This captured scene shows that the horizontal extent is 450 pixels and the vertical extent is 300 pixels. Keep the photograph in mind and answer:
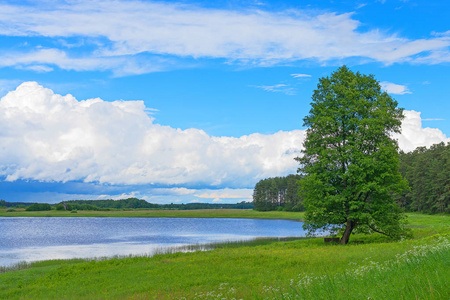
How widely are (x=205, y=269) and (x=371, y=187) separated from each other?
716 inches

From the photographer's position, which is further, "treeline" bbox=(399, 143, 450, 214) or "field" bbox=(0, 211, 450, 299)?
"treeline" bbox=(399, 143, 450, 214)

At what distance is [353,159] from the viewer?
3362cm

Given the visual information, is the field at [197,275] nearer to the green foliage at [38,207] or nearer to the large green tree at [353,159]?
the large green tree at [353,159]

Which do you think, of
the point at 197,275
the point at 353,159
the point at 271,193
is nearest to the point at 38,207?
the point at 271,193

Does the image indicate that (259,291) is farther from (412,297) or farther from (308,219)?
(308,219)

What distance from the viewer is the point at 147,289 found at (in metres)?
17.7

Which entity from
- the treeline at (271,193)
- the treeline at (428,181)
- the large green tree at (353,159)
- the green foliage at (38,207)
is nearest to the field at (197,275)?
the large green tree at (353,159)

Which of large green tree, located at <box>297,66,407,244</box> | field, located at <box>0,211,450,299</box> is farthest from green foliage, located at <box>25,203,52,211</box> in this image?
large green tree, located at <box>297,66,407,244</box>

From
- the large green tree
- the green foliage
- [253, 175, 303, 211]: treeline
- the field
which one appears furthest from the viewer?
the green foliage

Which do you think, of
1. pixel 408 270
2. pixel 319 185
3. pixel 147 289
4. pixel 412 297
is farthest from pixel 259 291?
pixel 319 185

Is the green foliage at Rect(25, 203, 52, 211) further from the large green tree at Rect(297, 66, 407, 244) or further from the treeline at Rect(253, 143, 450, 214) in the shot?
the large green tree at Rect(297, 66, 407, 244)

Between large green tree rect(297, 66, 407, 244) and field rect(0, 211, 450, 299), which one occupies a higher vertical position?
large green tree rect(297, 66, 407, 244)

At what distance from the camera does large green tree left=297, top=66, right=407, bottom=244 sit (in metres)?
33.0

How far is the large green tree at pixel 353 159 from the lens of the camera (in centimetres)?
3303
